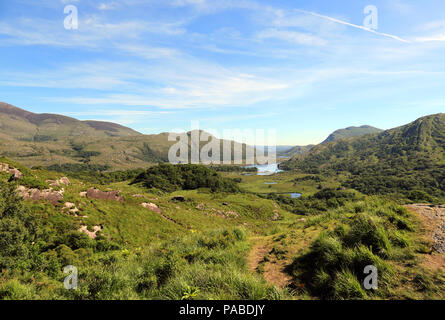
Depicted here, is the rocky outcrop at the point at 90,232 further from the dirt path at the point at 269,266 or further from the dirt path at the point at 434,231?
the dirt path at the point at 434,231

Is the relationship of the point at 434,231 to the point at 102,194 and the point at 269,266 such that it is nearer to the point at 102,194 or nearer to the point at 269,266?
the point at 269,266

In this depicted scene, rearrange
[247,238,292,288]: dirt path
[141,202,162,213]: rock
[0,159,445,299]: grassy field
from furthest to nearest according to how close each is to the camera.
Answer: [141,202,162,213]: rock < [247,238,292,288]: dirt path < [0,159,445,299]: grassy field

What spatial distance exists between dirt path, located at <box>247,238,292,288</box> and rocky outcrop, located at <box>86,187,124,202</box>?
32.8 metres

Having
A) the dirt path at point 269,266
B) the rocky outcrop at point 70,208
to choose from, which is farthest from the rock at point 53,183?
the dirt path at point 269,266

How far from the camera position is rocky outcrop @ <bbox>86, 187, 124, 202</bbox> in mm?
33166

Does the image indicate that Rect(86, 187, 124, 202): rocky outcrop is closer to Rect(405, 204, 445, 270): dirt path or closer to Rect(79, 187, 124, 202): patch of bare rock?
Rect(79, 187, 124, 202): patch of bare rock

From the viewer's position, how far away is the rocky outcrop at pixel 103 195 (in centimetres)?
3317

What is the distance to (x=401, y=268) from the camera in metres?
5.66

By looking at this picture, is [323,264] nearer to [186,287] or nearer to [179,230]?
[186,287]

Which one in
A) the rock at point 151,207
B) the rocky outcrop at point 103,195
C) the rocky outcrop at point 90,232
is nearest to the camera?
the rocky outcrop at point 90,232

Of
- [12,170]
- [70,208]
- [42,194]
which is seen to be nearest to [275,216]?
[70,208]

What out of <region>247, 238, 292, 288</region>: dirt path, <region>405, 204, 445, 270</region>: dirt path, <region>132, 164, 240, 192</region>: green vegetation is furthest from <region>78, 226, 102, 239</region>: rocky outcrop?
<region>132, 164, 240, 192</region>: green vegetation

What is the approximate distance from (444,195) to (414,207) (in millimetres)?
258168

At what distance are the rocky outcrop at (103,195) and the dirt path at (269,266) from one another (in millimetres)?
32790
